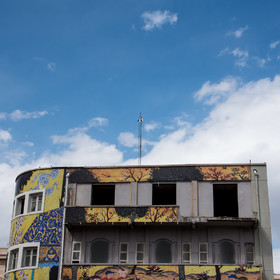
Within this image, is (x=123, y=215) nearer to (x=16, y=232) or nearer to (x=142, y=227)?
(x=142, y=227)

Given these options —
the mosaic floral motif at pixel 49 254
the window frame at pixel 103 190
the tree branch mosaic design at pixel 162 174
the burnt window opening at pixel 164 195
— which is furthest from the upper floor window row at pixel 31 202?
the burnt window opening at pixel 164 195

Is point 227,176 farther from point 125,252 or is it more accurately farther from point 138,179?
point 125,252

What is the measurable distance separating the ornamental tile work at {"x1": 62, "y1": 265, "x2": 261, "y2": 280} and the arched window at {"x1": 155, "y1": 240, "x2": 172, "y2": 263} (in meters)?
1.18

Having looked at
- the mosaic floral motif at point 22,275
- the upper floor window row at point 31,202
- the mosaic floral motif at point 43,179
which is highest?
the mosaic floral motif at point 43,179

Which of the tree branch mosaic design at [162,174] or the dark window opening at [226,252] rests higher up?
the tree branch mosaic design at [162,174]

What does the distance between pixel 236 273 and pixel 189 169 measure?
8.50 m

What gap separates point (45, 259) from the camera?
39.1 m

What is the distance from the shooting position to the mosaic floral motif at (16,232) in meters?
41.0

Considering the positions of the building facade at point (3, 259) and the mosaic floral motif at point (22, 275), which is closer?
the mosaic floral motif at point (22, 275)

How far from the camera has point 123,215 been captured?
3894 centimetres

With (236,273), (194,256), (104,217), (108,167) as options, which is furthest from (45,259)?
(236,273)

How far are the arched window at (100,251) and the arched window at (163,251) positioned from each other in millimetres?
3719

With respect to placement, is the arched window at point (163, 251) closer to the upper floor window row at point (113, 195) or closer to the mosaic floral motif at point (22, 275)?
the upper floor window row at point (113, 195)

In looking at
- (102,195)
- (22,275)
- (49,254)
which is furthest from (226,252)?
(22,275)
